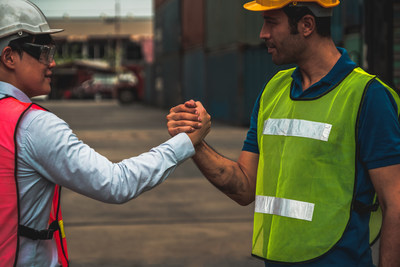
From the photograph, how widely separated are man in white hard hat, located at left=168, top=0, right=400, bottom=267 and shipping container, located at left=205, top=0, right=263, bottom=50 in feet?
62.9

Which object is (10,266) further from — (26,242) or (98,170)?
(98,170)

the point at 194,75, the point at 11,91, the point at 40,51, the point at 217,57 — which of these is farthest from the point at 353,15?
the point at 194,75

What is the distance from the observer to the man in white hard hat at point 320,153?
2.50m

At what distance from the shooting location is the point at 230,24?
23969 millimetres

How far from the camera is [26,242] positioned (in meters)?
2.49

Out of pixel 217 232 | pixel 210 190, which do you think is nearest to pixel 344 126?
pixel 217 232

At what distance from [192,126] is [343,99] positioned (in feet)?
2.30

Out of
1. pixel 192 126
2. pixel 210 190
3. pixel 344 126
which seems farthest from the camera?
pixel 210 190

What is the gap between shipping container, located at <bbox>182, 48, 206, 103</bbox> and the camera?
2844 centimetres

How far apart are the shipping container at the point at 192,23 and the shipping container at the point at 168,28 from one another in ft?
3.90

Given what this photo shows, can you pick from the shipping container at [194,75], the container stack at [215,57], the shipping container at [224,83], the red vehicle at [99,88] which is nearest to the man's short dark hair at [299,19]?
the container stack at [215,57]

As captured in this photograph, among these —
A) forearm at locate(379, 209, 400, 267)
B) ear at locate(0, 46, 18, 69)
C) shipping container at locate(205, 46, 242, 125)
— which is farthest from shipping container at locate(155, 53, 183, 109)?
forearm at locate(379, 209, 400, 267)

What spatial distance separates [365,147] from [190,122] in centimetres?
81

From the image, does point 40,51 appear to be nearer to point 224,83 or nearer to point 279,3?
point 279,3
